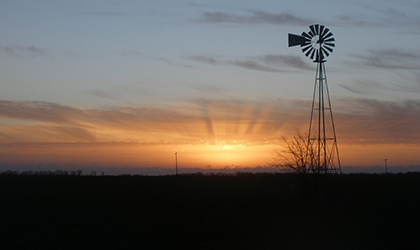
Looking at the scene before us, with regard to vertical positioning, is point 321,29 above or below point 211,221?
above

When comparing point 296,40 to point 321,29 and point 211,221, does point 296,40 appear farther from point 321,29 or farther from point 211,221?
point 211,221

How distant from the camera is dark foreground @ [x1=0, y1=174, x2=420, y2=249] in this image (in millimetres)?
20453

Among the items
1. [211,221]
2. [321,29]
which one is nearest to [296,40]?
[321,29]

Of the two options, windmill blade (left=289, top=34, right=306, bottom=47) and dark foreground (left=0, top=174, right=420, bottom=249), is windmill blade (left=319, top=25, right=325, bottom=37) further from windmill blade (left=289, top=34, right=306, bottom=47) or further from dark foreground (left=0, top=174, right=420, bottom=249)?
dark foreground (left=0, top=174, right=420, bottom=249)

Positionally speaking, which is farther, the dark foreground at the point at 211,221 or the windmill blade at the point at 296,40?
the windmill blade at the point at 296,40

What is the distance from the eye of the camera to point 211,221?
26.0 meters

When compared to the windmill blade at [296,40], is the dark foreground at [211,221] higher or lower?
lower

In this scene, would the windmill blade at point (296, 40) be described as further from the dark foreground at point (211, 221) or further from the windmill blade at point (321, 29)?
the dark foreground at point (211, 221)

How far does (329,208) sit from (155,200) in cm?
1288

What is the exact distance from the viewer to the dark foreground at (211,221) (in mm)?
20453

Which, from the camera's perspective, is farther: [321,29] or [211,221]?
[321,29]

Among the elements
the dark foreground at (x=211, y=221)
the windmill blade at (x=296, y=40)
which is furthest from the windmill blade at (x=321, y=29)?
the dark foreground at (x=211, y=221)

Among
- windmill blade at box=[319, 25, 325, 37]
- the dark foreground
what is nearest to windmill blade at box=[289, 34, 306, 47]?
windmill blade at box=[319, 25, 325, 37]

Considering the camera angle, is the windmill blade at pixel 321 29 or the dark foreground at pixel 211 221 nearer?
the dark foreground at pixel 211 221
